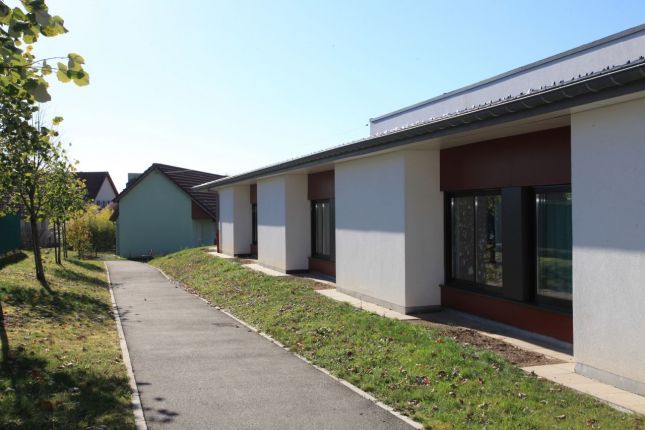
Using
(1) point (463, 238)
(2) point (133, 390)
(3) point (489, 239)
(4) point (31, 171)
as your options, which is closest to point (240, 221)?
(4) point (31, 171)

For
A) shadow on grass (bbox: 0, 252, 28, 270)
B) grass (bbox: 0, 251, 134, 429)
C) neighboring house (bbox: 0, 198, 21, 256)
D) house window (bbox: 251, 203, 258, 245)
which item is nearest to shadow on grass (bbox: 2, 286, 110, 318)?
grass (bbox: 0, 251, 134, 429)

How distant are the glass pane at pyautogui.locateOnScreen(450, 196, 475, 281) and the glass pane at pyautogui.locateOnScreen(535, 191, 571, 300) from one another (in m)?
1.70

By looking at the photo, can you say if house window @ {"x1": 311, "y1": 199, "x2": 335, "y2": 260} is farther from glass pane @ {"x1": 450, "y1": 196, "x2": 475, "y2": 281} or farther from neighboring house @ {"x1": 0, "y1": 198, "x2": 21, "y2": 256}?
neighboring house @ {"x1": 0, "y1": 198, "x2": 21, "y2": 256}

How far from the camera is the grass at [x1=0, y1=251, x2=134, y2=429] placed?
5.77 metres

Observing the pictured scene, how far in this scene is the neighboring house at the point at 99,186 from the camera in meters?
68.0

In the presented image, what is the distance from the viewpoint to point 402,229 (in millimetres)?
11477

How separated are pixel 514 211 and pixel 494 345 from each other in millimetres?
2328

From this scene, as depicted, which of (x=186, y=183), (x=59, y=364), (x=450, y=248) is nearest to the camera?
(x=59, y=364)

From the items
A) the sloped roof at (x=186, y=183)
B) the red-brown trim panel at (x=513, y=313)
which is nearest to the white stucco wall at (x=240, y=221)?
the sloped roof at (x=186, y=183)

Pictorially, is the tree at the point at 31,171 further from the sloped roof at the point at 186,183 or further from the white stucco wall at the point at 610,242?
the sloped roof at the point at 186,183

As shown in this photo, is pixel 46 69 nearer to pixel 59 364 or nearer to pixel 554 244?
pixel 59 364

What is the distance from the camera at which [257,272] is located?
1856 cm

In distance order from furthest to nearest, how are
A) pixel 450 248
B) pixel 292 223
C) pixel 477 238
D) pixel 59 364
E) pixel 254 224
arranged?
pixel 254 224 → pixel 292 223 → pixel 450 248 → pixel 477 238 → pixel 59 364

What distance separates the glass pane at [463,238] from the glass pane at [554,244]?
Answer: 67.1 inches
